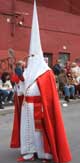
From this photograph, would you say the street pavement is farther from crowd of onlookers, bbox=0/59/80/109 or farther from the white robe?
crowd of onlookers, bbox=0/59/80/109

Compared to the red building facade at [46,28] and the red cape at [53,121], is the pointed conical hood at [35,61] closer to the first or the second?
the red cape at [53,121]

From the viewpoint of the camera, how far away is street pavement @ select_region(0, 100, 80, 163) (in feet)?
28.0

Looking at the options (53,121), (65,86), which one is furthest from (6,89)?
(53,121)

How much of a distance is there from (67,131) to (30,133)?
3579mm

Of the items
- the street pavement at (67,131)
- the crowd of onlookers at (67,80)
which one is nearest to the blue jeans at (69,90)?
the crowd of onlookers at (67,80)

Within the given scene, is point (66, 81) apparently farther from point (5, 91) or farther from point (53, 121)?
point (53, 121)

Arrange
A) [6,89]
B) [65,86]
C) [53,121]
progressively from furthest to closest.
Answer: [65,86], [6,89], [53,121]

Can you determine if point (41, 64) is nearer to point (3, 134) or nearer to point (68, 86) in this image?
point (3, 134)

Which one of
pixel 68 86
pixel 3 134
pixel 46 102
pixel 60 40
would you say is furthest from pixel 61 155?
pixel 60 40

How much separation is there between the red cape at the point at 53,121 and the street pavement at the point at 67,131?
47cm

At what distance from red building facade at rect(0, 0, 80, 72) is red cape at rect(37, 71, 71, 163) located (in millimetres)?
12752

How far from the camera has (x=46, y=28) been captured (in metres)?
23.5

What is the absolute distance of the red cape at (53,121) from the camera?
302 inches

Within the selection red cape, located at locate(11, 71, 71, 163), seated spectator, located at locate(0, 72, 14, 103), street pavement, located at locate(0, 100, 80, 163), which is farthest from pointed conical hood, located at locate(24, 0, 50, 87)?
seated spectator, located at locate(0, 72, 14, 103)
